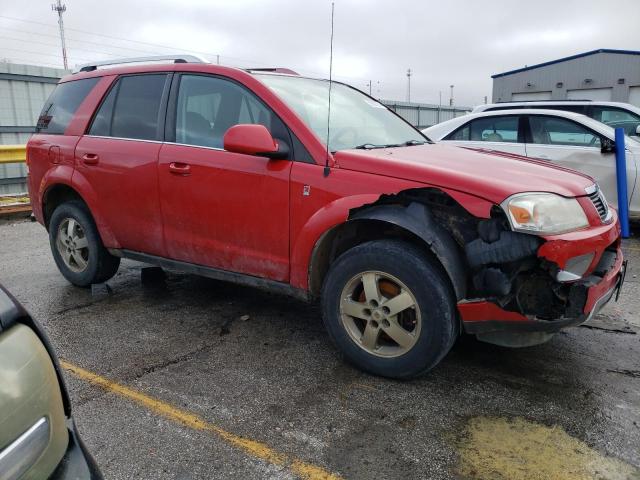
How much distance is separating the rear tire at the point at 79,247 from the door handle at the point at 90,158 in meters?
0.45

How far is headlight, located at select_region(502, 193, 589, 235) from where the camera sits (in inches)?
104

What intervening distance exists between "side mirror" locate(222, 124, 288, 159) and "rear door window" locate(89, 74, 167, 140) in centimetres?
103

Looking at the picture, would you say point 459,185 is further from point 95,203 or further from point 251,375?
point 95,203

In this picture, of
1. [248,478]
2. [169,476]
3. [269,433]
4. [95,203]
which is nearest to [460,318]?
[269,433]

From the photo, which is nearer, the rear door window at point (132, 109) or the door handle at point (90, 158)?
the rear door window at point (132, 109)

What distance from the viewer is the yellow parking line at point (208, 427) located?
2.33m

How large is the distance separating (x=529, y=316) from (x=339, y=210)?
1.17 metres

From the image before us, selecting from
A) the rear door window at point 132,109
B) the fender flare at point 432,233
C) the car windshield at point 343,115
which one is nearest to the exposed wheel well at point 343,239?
the fender flare at point 432,233

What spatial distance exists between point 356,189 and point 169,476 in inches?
68.4

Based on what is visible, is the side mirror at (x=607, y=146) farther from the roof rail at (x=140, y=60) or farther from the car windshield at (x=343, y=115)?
the roof rail at (x=140, y=60)

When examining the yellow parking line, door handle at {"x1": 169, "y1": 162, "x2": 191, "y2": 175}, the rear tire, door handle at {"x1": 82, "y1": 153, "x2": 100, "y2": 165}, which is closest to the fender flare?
the yellow parking line

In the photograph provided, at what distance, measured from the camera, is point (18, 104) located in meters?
10.4

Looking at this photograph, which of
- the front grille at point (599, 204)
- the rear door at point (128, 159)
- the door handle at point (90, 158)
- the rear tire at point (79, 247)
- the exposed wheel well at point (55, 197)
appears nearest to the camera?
the front grille at point (599, 204)

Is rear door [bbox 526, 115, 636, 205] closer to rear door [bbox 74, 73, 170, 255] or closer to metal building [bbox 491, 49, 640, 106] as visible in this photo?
rear door [bbox 74, 73, 170, 255]
